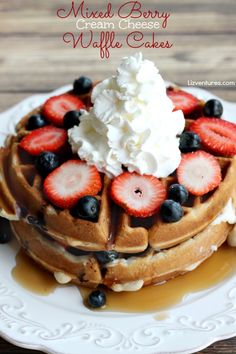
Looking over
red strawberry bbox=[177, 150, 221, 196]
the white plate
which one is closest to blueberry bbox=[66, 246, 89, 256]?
the white plate

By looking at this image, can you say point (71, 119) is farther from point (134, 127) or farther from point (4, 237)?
point (4, 237)

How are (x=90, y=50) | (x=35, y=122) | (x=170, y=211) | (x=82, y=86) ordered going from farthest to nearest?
1. (x=90, y=50)
2. (x=82, y=86)
3. (x=35, y=122)
4. (x=170, y=211)

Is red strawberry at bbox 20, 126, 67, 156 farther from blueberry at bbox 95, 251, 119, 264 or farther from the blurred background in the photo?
the blurred background

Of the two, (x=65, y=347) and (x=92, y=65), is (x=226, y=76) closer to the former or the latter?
(x=92, y=65)

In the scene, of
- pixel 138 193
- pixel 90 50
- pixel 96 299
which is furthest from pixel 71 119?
pixel 90 50

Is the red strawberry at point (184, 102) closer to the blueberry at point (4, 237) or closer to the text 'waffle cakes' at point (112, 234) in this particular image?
the text 'waffle cakes' at point (112, 234)

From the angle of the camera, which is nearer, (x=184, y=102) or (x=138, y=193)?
(x=138, y=193)

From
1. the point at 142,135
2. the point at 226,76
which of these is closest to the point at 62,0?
the point at 226,76
